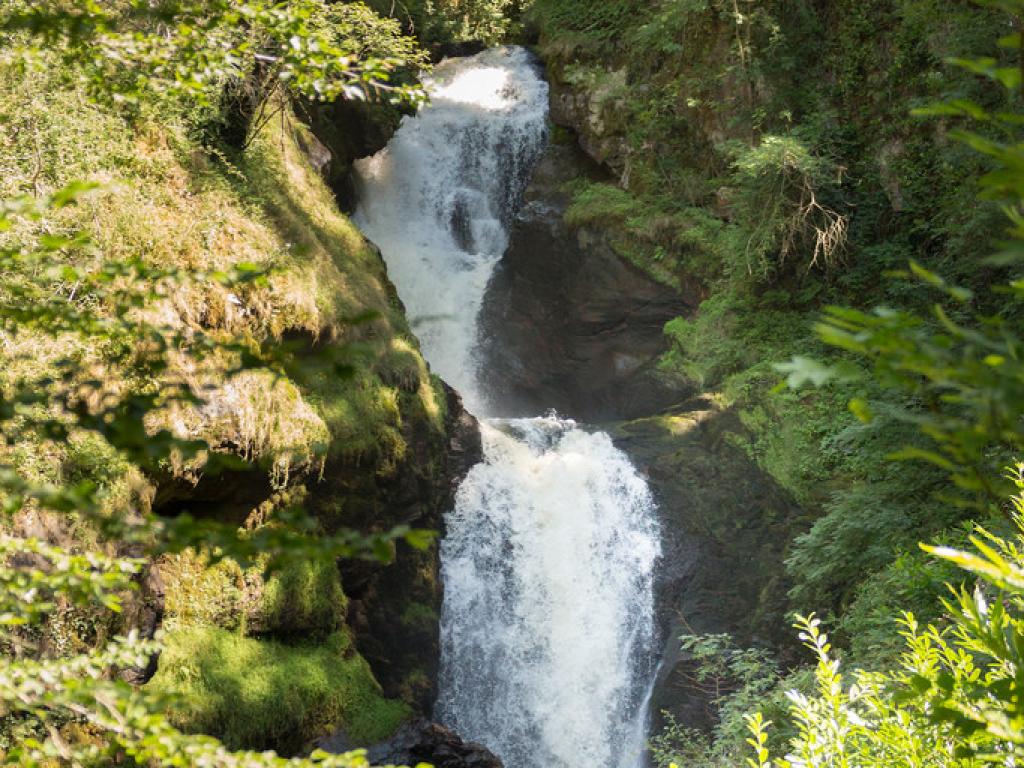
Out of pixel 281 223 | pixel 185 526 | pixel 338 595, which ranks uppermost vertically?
pixel 185 526

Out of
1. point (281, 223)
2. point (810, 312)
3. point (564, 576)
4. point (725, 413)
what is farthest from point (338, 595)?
point (810, 312)

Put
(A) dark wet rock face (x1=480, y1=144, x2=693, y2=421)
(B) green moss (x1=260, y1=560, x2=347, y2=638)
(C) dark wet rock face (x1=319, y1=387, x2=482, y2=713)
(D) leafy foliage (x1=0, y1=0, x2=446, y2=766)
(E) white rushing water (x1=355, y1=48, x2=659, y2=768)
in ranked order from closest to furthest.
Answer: (D) leafy foliage (x1=0, y1=0, x2=446, y2=766) → (B) green moss (x1=260, y1=560, x2=347, y2=638) → (C) dark wet rock face (x1=319, y1=387, x2=482, y2=713) → (E) white rushing water (x1=355, y1=48, x2=659, y2=768) → (A) dark wet rock face (x1=480, y1=144, x2=693, y2=421)

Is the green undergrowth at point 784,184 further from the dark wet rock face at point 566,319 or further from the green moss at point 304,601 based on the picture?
the green moss at point 304,601

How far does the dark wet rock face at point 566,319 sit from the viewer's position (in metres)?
15.2

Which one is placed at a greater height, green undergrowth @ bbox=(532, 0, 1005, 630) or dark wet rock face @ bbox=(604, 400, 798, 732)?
green undergrowth @ bbox=(532, 0, 1005, 630)

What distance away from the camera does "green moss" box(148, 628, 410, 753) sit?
6.80 meters

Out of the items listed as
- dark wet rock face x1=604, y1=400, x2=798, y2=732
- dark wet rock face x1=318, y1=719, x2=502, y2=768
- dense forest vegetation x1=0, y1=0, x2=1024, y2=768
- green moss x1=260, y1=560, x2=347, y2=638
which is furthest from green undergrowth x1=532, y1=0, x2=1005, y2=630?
green moss x1=260, y1=560, x2=347, y2=638

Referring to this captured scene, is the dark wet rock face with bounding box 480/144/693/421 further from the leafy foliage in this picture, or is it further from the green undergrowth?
the leafy foliage

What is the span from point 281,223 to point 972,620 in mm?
8625

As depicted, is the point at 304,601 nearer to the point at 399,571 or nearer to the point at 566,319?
the point at 399,571

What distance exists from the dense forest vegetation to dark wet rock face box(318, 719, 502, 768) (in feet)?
0.65

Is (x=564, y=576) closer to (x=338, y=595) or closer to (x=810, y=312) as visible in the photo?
(x=338, y=595)

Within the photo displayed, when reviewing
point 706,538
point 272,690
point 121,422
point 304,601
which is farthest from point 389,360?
point 121,422

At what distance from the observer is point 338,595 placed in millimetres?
8758
